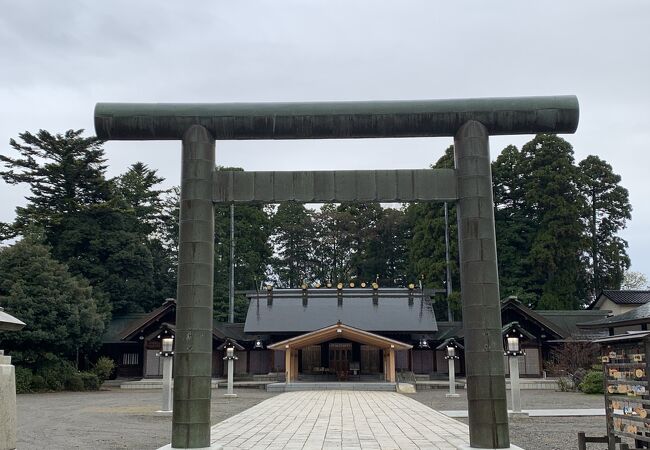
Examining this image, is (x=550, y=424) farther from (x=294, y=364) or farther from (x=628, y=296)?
(x=628, y=296)

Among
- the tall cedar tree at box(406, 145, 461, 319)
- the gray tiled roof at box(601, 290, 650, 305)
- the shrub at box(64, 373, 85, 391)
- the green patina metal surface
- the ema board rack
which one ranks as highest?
the tall cedar tree at box(406, 145, 461, 319)

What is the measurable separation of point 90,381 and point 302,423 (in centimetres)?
1883

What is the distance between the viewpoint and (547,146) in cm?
4231

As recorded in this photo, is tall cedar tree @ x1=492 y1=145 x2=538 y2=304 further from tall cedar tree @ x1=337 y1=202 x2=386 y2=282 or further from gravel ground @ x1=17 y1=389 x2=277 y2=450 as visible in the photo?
gravel ground @ x1=17 y1=389 x2=277 y2=450

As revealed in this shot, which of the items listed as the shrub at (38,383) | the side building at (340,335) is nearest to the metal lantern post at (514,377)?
the side building at (340,335)

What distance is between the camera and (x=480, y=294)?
9.02m

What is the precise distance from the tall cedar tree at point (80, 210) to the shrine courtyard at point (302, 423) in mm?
16071

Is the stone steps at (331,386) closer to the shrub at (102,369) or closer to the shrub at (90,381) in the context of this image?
the shrub at (90,381)

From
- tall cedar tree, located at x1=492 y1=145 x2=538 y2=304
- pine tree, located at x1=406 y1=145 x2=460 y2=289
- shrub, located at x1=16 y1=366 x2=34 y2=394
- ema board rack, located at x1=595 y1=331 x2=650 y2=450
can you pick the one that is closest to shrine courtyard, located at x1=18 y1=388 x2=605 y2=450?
ema board rack, located at x1=595 y1=331 x2=650 y2=450

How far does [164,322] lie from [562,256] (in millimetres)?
25867

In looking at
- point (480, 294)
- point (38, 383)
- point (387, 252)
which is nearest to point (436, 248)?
point (387, 252)

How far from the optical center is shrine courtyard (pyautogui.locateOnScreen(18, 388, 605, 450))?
11.3 metres

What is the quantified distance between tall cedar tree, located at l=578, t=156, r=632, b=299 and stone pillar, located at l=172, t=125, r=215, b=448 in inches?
1456

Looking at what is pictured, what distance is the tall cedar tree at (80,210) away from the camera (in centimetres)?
3750
